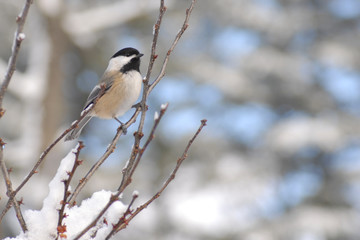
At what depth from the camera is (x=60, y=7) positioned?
22.2ft

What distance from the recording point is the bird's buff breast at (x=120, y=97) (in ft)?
9.50

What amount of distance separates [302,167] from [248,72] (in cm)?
197

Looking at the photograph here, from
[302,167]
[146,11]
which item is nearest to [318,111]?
[302,167]

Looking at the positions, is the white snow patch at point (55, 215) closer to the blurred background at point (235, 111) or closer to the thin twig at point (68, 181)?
the thin twig at point (68, 181)

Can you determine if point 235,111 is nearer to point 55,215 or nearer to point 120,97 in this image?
point 120,97

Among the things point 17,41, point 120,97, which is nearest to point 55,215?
point 17,41

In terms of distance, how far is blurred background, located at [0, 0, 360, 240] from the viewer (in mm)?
7152

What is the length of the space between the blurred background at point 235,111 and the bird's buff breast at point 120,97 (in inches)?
161

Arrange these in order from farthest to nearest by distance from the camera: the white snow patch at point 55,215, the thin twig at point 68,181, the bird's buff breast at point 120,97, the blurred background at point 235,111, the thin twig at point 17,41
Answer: the blurred background at point 235,111
the bird's buff breast at point 120,97
the white snow patch at point 55,215
the thin twig at point 68,181
the thin twig at point 17,41

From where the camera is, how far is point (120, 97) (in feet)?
9.55

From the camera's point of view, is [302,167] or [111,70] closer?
[111,70]

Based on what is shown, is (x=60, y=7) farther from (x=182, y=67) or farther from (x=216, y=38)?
(x=216, y=38)

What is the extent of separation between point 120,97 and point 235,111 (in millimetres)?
6391

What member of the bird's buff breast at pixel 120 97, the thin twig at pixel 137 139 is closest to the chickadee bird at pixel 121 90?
the bird's buff breast at pixel 120 97
